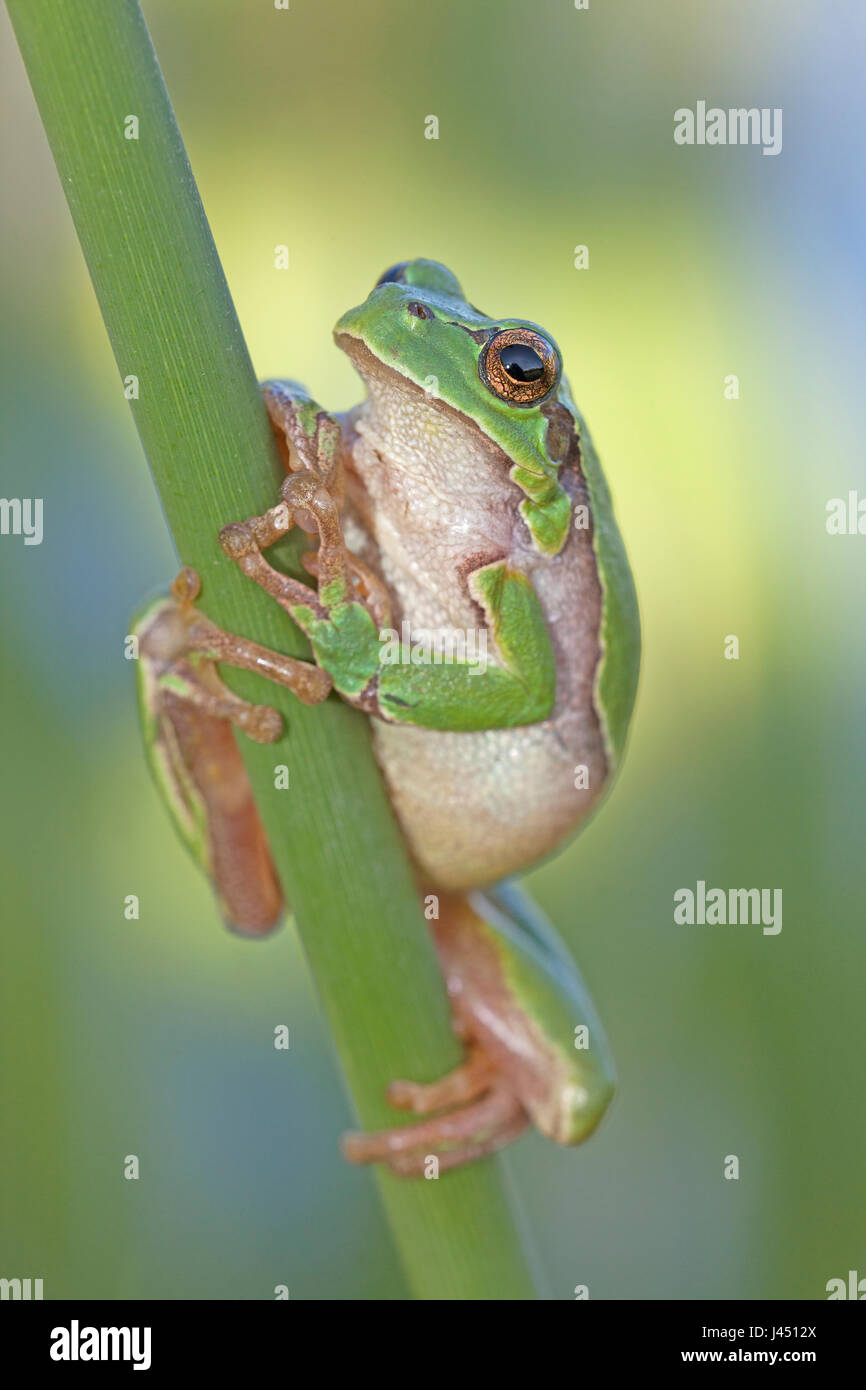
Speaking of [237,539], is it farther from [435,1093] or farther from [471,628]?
[435,1093]

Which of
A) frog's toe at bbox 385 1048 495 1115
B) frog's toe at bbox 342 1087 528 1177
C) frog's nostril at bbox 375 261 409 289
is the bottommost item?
frog's toe at bbox 342 1087 528 1177

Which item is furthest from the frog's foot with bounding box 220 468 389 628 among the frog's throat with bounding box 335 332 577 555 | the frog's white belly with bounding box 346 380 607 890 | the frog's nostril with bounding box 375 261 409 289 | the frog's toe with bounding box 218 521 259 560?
the frog's nostril with bounding box 375 261 409 289

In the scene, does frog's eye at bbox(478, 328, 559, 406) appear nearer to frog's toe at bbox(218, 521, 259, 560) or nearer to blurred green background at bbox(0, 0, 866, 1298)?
frog's toe at bbox(218, 521, 259, 560)

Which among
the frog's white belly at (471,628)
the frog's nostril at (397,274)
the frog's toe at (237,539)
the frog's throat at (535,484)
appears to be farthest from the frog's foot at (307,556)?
the frog's nostril at (397,274)

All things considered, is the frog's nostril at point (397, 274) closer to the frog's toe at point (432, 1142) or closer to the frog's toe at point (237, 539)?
the frog's toe at point (237, 539)

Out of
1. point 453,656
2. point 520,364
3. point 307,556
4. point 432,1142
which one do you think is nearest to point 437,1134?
point 432,1142

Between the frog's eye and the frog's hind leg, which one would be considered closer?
the frog's eye

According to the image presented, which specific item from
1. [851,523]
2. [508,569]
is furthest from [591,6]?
[508,569]
